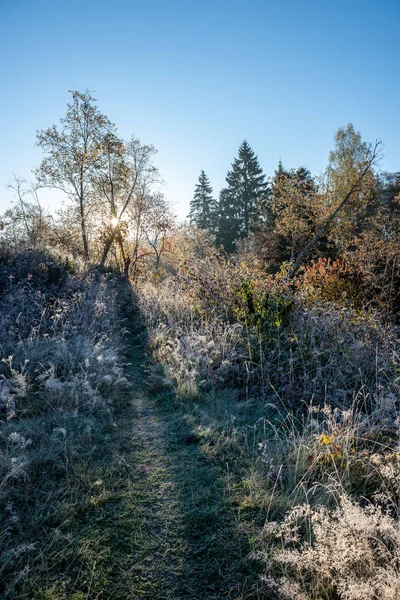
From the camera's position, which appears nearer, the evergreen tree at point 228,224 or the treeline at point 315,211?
the treeline at point 315,211

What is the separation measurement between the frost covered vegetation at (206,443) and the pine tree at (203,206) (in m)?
29.5

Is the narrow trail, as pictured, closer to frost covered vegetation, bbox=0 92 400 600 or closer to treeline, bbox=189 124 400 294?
frost covered vegetation, bbox=0 92 400 600

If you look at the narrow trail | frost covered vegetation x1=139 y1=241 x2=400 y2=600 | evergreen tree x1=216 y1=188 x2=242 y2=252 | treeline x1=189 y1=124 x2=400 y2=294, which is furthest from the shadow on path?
evergreen tree x1=216 y1=188 x2=242 y2=252

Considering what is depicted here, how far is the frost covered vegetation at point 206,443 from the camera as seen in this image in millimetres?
1821

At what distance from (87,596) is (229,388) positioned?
2885 millimetres

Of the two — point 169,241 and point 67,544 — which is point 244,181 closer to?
point 169,241

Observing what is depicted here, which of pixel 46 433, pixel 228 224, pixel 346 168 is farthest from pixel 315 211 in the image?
pixel 46 433

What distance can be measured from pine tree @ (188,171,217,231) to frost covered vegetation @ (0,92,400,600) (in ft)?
96.7

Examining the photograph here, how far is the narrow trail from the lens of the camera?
1827mm

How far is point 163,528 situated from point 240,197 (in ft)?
112

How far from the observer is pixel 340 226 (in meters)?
19.1

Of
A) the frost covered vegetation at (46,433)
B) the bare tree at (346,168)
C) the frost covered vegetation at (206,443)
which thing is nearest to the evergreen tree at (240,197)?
the bare tree at (346,168)

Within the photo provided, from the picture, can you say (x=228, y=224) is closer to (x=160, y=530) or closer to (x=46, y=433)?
(x=46, y=433)

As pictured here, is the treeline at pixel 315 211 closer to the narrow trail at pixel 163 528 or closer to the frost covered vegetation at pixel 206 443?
the frost covered vegetation at pixel 206 443
